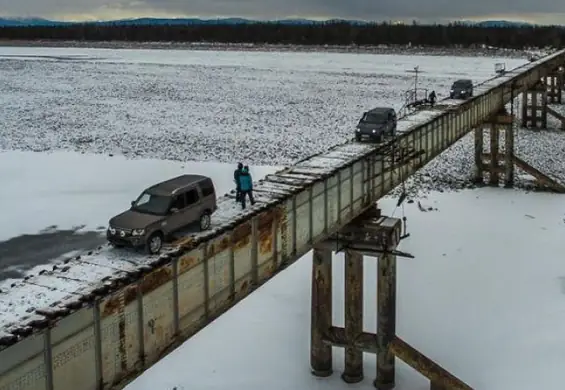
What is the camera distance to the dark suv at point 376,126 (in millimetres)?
25484

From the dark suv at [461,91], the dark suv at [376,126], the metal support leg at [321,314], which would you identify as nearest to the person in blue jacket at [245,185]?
the metal support leg at [321,314]

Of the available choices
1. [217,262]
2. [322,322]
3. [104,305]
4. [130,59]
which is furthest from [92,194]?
[130,59]

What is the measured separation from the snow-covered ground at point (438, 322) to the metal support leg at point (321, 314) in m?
0.41

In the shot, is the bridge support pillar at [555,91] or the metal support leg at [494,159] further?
the bridge support pillar at [555,91]

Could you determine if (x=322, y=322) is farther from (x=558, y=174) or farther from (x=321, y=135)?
(x=321, y=135)

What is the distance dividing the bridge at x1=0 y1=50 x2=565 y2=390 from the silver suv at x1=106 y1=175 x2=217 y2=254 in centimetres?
46

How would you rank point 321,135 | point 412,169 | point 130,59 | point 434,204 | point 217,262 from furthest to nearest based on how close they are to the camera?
point 130,59
point 321,135
point 434,204
point 412,169
point 217,262

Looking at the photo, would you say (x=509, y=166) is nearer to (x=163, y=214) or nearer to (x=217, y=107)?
(x=163, y=214)

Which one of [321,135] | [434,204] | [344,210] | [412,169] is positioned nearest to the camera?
[344,210]

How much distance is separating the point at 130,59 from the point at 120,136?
293 ft

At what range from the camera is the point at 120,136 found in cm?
5481

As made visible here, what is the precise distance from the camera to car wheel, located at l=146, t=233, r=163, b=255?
13820 mm

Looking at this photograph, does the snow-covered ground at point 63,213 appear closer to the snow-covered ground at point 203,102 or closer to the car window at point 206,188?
the car window at point 206,188

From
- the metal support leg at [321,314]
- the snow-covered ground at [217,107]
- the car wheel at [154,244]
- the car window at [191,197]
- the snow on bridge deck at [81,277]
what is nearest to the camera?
the snow on bridge deck at [81,277]
